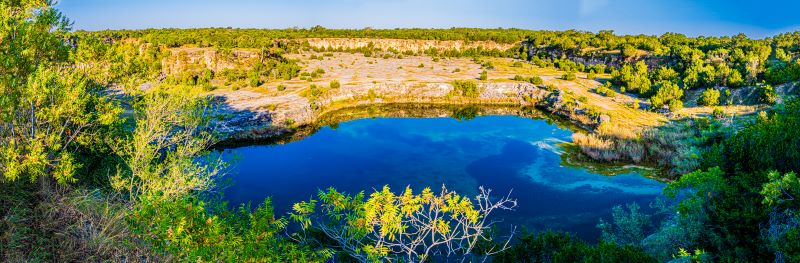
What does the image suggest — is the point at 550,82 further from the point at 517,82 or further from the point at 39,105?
the point at 39,105

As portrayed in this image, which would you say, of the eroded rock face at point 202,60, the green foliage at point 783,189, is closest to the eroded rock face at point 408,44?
the eroded rock face at point 202,60

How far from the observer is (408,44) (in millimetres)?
122000

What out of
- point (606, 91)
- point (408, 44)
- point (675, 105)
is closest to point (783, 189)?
point (675, 105)

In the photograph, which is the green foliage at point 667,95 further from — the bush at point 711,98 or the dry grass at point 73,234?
the dry grass at point 73,234

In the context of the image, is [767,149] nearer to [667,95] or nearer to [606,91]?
[667,95]

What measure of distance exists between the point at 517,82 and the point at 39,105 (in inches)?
2579

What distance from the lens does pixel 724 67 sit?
193ft

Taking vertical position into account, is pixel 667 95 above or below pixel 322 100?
above

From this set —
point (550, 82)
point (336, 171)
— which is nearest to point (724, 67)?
point (550, 82)

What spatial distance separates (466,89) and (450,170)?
34.0 m

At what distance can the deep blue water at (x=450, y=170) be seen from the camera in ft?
100

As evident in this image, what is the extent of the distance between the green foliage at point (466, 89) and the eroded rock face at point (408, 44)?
173 feet

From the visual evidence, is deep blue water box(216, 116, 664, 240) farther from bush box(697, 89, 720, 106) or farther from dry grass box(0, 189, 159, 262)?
bush box(697, 89, 720, 106)

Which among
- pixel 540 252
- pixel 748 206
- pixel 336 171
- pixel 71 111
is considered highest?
pixel 71 111
